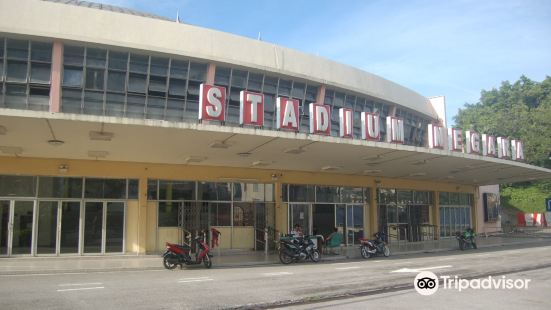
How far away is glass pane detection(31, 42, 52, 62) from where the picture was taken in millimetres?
18062

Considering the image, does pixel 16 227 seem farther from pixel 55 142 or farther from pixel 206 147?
pixel 206 147

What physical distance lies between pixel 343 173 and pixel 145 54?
37.6ft

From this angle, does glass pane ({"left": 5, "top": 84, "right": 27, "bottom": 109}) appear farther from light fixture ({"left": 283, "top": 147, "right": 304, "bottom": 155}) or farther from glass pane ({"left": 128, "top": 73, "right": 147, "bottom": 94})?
light fixture ({"left": 283, "top": 147, "right": 304, "bottom": 155})

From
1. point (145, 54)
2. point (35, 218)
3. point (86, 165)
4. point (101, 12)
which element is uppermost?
point (101, 12)

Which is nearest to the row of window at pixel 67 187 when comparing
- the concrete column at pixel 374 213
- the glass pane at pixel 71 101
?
the glass pane at pixel 71 101

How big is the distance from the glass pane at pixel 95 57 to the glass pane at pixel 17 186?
4863mm

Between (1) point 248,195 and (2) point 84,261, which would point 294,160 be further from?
(2) point 84,261

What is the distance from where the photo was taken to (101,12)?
62.3 ft

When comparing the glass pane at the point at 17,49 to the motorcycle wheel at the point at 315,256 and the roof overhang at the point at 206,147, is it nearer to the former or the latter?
the roof overhang at the point at 206,147

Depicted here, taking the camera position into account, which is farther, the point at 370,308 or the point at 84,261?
the point at 84,261

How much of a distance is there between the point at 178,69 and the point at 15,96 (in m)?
6.16

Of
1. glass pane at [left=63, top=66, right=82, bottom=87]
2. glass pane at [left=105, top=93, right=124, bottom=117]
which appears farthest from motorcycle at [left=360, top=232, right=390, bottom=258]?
glass pane at [left=63, top=66, right=82, bottom=87]

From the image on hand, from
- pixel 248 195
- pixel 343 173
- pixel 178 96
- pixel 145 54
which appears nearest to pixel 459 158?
pixel 343 173

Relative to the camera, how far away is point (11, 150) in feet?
55.4
